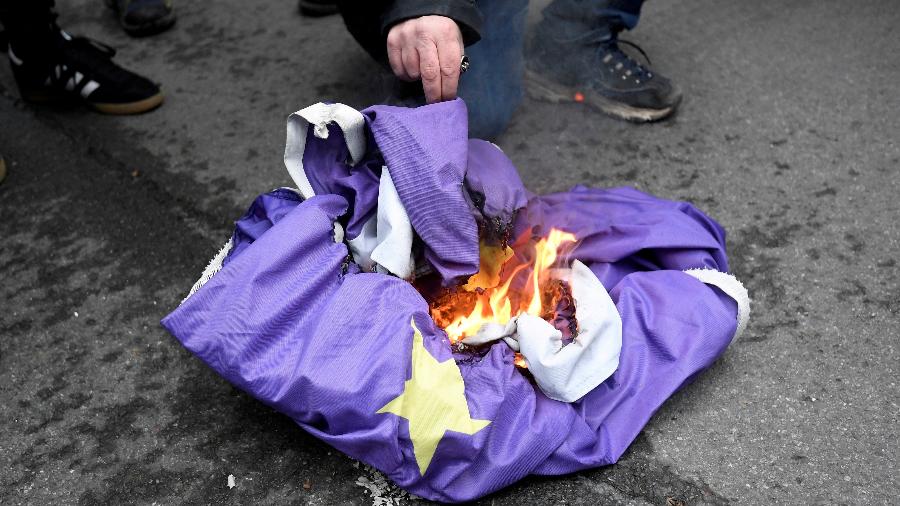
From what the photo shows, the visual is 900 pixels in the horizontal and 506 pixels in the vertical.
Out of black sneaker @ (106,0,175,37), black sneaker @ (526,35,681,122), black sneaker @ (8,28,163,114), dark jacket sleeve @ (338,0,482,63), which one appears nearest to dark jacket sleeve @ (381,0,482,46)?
dark jacket sleeve @ (338,0,482,63)

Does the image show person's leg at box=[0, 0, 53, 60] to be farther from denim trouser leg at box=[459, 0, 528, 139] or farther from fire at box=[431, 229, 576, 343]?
fire at box=[431, 229, 576, 343]

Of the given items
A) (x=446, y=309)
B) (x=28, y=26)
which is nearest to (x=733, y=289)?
(x=446, y=309)

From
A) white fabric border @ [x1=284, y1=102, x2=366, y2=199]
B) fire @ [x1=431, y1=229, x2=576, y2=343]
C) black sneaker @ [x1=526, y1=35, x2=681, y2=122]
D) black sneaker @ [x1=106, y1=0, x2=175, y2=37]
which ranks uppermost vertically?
white fabric border @ [x1=284, y1=102, x2=366, y2=199]

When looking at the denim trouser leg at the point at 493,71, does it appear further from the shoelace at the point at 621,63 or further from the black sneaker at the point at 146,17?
the black sneaker at the point at 146,17

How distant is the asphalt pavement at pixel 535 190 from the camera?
58.6 inches

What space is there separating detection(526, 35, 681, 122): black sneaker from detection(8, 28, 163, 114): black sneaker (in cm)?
130

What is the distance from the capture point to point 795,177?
2236 millimetres

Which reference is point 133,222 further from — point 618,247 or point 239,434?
point 618,247

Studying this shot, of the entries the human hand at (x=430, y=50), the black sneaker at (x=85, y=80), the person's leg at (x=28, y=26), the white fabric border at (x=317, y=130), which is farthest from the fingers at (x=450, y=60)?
the person's leg at (x=28, y=26)

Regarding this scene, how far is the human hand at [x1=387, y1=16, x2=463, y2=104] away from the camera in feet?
5.27

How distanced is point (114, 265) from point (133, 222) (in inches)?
7.6

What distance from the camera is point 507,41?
239 cm

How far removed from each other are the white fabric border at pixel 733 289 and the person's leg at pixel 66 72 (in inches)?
76.6

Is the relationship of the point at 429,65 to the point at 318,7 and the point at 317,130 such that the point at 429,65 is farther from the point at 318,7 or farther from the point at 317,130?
the point at 318,7
